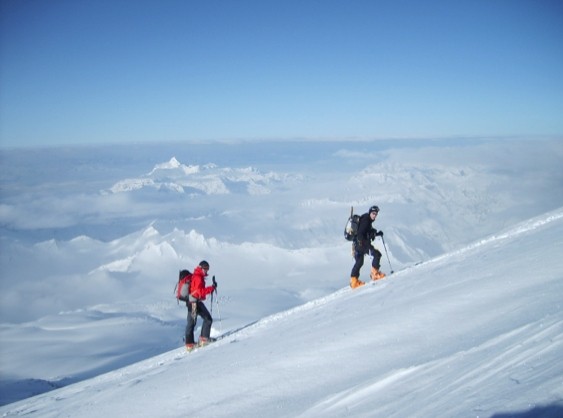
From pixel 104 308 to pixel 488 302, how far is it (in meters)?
116

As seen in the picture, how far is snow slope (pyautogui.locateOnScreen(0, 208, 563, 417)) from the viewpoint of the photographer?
3396 mm

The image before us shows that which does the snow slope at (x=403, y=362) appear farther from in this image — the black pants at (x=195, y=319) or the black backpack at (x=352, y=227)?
the black backpack at (x=352, y=227)

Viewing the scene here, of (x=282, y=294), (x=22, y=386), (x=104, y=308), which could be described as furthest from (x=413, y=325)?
(x=282, y=294)

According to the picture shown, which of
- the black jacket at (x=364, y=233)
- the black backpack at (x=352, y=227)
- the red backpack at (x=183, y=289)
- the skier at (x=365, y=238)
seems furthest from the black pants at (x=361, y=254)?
the red backpack at (x=183, y=289)

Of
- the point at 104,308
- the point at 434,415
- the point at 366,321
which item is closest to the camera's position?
the point at 434,415

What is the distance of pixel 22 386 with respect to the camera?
94.4 ft

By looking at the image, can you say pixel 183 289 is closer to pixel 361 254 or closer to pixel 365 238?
pixel 361 254

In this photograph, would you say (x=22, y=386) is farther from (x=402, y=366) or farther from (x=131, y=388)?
(x=402, y=366)

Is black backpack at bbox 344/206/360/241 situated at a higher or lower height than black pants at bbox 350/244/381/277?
higher

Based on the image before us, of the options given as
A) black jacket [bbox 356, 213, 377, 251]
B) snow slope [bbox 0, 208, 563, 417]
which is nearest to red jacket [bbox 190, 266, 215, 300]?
snow slope [bbox 0, 208, 563, 417]

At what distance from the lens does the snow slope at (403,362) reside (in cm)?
340

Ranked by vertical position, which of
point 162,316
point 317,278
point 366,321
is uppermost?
point 366,321

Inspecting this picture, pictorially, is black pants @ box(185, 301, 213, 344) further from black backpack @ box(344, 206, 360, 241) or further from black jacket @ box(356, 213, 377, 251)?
black jacket @ box(356, 213, 377, 251)

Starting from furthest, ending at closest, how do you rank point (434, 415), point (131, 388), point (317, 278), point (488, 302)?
point (317, 278) → point (131, 388) → point (488, 302) → point (434, 415)
